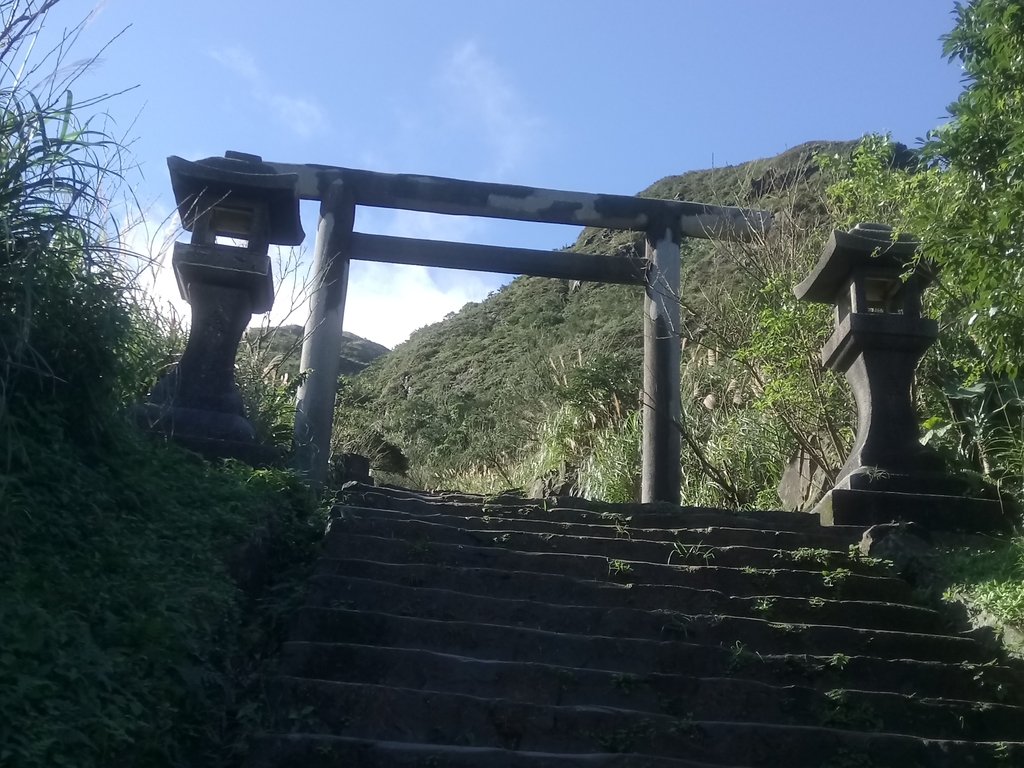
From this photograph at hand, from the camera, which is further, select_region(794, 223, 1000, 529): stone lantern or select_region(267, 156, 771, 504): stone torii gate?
select_region(267, 156, 771, 504): stone torii gate

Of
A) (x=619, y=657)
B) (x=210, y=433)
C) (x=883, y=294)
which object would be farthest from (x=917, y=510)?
(x=210, y=433)

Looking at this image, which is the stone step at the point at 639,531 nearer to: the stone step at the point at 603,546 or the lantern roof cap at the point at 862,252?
the stone step at the point at 603,546

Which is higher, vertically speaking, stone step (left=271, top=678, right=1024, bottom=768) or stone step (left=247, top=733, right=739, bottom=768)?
stone step (left=271, top=678, right=1024, bottom=768)

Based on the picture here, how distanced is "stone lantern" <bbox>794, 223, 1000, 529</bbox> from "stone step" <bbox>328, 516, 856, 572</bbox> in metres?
0.63

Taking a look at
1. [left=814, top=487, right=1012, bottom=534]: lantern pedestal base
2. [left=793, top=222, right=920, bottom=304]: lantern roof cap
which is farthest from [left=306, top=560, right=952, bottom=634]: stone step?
[left=793, top=222, right=920, bottom=304]: lantern roof cap

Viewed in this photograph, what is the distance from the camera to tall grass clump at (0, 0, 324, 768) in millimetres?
3637

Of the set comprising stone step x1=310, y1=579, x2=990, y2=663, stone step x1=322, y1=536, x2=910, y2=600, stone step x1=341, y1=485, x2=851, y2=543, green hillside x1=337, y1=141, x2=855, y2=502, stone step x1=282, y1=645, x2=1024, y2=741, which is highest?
green hillside x1=337, y1=141, x2=855, y2=502

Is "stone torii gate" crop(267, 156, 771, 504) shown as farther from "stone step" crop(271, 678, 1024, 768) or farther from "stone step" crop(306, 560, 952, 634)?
"stone step" crop(271, 678, 1024, 768)

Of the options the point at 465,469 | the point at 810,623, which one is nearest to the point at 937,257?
the point at 810,623

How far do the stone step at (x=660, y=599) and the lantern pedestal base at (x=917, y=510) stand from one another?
1.12 m

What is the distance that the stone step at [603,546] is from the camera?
626 centimetres

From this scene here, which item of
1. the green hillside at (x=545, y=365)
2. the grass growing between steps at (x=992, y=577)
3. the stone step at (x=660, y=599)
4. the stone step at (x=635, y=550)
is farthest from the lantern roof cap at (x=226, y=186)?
the grass growing between steps at (x=992, y=577)

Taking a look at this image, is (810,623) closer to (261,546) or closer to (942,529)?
(942,529)

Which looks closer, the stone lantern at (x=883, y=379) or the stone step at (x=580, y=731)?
the stone step at (x=580, y=731)
